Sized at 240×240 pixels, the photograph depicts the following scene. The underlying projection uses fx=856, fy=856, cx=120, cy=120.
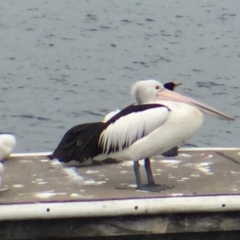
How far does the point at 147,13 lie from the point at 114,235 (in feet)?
35.4

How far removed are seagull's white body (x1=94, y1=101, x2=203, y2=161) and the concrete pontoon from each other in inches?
8.8

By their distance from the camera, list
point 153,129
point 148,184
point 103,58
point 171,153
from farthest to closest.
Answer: point 103,58 < point 171,153 < point 148,184 < point 153,129

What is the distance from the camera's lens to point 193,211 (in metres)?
4.05

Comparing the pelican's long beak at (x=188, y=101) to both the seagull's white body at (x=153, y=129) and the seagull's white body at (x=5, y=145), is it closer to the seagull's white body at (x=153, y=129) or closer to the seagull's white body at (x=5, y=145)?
the seagull's white body at (x=153, y=129)

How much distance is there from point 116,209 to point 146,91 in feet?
2.26

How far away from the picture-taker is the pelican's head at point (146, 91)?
4340 mm

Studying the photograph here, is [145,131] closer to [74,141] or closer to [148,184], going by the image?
[148,184]

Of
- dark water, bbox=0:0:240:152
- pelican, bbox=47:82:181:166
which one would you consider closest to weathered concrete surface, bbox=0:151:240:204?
pelican, bbox=47:82:181:166

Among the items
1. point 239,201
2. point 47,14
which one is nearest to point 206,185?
point 239,201

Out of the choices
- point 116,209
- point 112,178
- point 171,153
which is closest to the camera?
point 116,209

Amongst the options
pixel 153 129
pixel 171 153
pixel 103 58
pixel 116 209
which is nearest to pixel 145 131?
pixel 153 129

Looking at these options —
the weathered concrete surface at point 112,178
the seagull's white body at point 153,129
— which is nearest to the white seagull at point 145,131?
the seagull's white body at point 153,129

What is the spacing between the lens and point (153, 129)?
13.7 ft

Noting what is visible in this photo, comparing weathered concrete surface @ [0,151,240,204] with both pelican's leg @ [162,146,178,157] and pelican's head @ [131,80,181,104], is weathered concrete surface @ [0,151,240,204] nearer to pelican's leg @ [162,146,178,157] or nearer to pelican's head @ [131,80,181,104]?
pelican's leg @ [162,146,178,157]
